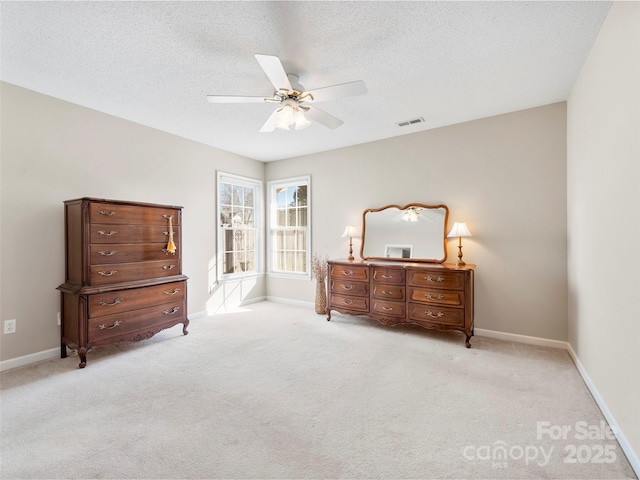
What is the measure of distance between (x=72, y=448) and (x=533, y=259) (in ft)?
14.1

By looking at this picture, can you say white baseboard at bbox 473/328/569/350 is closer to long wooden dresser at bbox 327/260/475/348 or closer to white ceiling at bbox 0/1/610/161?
long wooden dresser at bbox 327/260/475/348

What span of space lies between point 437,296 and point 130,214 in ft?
11.6

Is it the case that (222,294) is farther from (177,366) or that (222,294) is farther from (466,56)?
(466,56)

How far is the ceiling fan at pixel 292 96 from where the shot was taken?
2.09m

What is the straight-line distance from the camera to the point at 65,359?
299 centimetres

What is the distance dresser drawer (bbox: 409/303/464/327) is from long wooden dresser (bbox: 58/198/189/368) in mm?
2882

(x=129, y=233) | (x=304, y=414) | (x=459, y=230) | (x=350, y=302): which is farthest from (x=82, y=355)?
(x=459, y=230)

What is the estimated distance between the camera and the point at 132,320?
3.15 metres

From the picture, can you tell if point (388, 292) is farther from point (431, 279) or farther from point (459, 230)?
point (459, 230)

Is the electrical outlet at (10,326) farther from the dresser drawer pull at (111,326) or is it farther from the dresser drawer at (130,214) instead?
the dresser drawer at (130,214)

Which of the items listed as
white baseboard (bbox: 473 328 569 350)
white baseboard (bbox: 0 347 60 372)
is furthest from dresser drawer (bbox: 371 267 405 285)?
white baseboard (bbox: 0 347 60 372)

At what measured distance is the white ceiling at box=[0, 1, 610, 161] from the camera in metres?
1.89

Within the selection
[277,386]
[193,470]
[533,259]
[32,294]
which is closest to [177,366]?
[277,386]

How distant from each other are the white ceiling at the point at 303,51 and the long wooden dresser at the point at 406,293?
189 cm
